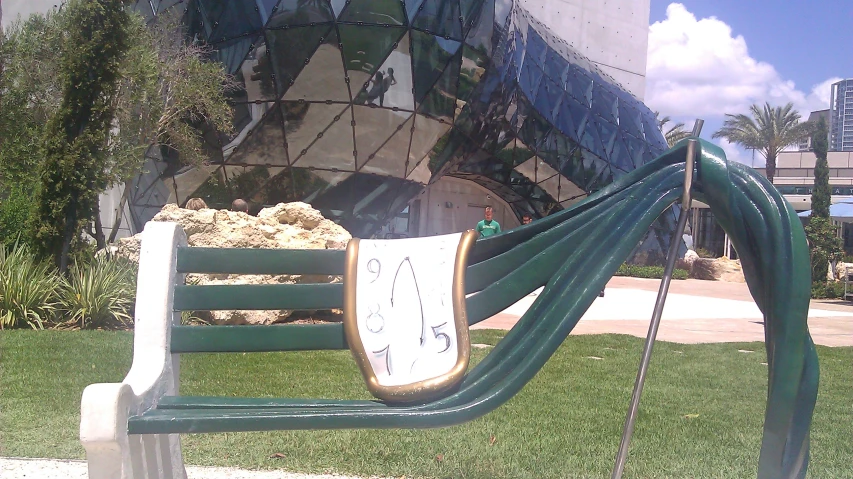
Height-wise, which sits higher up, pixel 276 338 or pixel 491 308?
pixel 491 308

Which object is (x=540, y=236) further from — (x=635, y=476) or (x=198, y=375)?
(x=198, y=375)

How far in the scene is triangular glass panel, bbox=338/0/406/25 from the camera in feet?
45.1

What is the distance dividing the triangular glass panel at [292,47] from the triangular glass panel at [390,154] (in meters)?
1.89

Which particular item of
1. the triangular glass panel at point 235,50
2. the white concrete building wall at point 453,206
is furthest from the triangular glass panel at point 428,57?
the white concrete building wall at point 453,206

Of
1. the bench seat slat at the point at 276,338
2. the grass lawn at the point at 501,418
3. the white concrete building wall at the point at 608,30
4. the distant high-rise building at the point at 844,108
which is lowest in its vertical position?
the grass lawn at the point at 501,418

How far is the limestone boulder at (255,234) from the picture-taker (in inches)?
321

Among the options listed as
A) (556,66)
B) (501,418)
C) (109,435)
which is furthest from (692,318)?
(556,66)

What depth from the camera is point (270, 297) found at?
7.32ft

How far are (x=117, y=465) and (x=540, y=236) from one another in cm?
137

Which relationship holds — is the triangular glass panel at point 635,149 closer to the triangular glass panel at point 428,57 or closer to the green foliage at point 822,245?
the green foliage at point 822,245

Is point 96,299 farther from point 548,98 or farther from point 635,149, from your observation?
point 635,149

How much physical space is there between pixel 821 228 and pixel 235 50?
16.2 meters

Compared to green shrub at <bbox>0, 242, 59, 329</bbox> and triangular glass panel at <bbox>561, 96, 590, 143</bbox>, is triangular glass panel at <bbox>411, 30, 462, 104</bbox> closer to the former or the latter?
triangular glass panel at <bbox>561, 96, 590, 143</bbox>

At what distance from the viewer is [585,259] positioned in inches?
86.0
